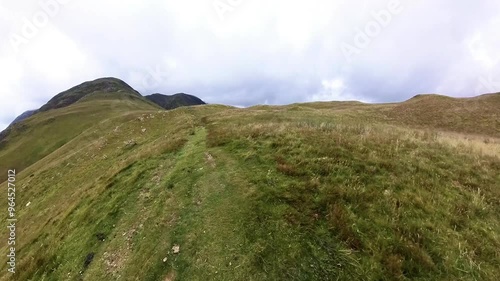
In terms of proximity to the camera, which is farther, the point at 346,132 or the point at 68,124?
the point at 68,124

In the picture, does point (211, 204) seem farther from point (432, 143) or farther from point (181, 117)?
point (181, 117)

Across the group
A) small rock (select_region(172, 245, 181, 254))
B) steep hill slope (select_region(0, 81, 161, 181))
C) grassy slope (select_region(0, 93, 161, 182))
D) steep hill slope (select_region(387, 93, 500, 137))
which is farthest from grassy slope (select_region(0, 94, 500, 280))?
steep hill slope (select_region(0, 81, 161, 181))

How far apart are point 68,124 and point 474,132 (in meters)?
126

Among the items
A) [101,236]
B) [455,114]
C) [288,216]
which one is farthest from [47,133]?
[288,216]

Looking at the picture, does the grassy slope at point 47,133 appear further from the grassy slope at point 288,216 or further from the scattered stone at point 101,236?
the scattered stone at point 101,236

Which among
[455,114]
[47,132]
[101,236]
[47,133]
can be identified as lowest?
[101,236]

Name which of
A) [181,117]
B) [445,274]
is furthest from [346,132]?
[181,117]

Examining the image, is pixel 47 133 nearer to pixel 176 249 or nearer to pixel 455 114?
pixel 176 249

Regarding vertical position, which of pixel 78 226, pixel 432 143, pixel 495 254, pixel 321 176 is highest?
pixel 432 143

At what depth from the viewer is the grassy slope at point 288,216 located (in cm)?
997

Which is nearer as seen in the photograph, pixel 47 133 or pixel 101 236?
pixel 101 236

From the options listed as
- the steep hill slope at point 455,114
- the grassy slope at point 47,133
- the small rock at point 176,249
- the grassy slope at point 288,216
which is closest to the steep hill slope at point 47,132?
the grassy slope at point 47,133

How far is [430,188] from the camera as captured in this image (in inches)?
Result: 525

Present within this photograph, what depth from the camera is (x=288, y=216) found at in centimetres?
1166
